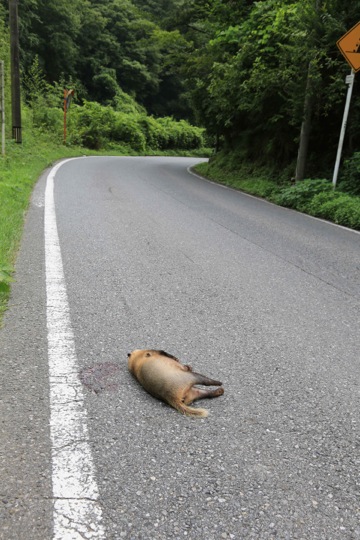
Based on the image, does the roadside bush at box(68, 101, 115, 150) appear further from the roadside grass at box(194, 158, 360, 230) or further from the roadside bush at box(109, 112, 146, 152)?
the roadside grass at box(194, 158, 360, 230)

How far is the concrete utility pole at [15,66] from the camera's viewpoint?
16531mm

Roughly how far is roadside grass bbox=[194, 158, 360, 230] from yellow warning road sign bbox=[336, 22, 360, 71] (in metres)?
2.50

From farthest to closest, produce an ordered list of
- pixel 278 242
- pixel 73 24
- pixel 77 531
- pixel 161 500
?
pixel 73 24
pixel 278 242
pixel 161 500
pixel 77 531

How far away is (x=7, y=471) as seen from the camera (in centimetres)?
176

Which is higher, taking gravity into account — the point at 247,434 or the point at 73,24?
the point at 73,24

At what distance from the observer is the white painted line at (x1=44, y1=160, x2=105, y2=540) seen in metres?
1.56

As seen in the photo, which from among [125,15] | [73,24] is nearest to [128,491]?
[73,24]

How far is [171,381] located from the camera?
232 centimetres

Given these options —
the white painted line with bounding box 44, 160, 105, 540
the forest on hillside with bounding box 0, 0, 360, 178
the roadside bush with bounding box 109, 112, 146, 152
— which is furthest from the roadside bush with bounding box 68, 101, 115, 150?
the white painted line with bounding box 44, 160, 105, 540

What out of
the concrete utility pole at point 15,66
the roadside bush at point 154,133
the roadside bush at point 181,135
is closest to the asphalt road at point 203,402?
the concrete utility pole at point 15,66

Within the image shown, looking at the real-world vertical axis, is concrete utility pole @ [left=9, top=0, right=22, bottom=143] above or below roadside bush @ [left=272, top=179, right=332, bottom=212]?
above

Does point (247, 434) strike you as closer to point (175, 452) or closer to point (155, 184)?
point (175, 452)

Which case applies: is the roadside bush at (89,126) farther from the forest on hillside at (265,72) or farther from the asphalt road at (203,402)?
the asphalt road at (203,402)

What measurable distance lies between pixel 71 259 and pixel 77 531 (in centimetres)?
347
